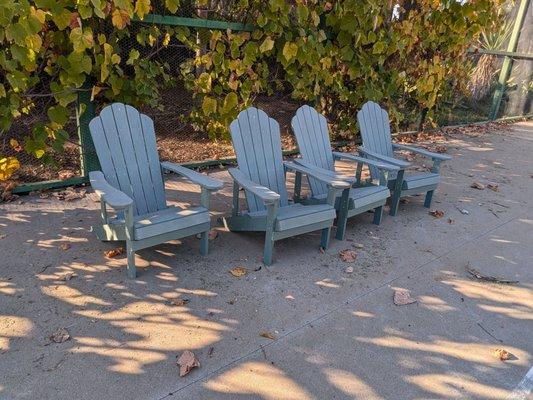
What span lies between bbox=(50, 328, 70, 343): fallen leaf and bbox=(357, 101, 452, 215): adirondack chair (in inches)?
110

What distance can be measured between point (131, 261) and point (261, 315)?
2.85 ft

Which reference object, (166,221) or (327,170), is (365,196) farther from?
(166,221)

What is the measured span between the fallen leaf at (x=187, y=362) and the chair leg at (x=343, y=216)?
1.69 m

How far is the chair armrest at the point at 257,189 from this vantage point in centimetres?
262

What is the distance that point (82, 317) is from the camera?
223cm

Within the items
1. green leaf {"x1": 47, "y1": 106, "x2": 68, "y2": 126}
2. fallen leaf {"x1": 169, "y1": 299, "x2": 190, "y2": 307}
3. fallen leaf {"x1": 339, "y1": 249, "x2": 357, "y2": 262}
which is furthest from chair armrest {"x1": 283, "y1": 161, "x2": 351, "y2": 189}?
green leaf {"x1": 47, "y1": 106, "x2": 68, "y2": 126}

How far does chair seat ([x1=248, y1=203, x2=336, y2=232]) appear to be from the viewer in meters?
2.76

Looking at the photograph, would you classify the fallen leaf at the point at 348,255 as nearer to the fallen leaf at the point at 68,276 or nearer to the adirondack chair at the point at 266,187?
the adirondack chair at the point at 266,187

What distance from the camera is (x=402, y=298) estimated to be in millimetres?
2623

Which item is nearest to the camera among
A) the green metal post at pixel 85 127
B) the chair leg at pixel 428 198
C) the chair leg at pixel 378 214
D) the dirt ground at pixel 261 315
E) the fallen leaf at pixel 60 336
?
the dirt ground at pixel 261 315

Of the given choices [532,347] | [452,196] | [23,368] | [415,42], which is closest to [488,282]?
[532,347]

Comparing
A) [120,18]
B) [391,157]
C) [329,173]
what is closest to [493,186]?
[391,157]

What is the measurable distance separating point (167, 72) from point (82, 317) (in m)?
2.62

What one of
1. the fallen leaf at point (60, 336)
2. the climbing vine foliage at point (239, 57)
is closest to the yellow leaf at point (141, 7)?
the climbing vine foliage at point (239, 57)
